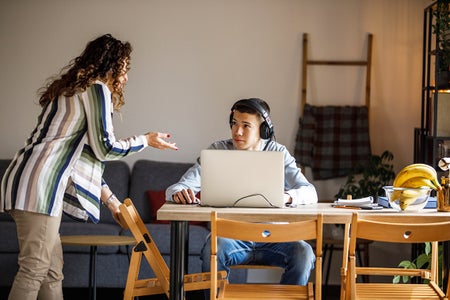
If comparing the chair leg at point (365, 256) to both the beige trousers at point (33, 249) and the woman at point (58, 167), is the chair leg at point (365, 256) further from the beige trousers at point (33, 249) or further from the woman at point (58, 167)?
the beige trousers at point (33, 249)

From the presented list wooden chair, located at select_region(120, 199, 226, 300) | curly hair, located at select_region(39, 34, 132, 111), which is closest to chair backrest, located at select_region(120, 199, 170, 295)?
wooden chair, located at select_region(120, 199, 226, 300)

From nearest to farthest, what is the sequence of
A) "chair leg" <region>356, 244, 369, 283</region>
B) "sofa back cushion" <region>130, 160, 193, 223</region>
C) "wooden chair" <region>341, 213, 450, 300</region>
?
"wooden chair" <region>341, 213, 450, 300</region>
"chair leg" <region>356, 244, 369, 283</region>
"sofa back cushion" <region>130, 160, 193, 223</region>

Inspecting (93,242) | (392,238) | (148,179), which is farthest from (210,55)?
(392,238)

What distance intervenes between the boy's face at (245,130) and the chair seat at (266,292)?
2.88ft

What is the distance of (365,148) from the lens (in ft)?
20.0

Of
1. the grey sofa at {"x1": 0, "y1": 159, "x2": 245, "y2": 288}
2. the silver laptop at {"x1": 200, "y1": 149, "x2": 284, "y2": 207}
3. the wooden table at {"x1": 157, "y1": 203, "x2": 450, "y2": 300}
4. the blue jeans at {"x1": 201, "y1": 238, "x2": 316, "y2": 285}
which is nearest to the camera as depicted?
the wooden table at {"x1": 157, "y1": 203, "x2": 450, "y2": 300}

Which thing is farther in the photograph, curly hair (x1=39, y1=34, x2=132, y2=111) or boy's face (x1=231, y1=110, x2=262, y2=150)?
boy's face (x1=231, y1=110, x2=262, y2=150)

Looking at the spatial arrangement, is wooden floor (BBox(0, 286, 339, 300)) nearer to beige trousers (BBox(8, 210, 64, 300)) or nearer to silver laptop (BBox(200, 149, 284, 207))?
beige trousers (BBox(8, 210, 64, 300))

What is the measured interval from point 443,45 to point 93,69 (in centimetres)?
242

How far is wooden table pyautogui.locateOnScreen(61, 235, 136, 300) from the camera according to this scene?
4.64 metres

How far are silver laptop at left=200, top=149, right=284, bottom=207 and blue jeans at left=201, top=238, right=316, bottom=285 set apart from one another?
0.47 meters

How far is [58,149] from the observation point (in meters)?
3.46

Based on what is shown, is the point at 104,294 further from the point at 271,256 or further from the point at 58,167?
the point at 58,167

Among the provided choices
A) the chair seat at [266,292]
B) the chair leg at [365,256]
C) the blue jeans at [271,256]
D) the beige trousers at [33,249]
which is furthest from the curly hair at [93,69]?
the chair leg at [365,256]
